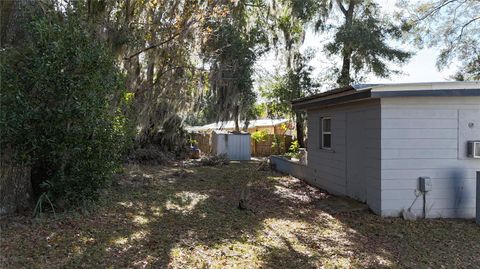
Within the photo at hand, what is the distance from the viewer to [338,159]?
369 inches

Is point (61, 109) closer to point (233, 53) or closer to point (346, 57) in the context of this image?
point (233, 53)

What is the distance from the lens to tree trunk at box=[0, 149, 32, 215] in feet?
19.6

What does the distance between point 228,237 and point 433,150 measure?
4.31m

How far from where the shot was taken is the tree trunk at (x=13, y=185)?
5960mm

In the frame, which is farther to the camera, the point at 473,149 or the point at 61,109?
the point at 473,149

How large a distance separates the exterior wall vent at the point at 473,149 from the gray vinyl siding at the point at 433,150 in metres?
0.10

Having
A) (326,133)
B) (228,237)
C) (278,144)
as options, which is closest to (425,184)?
(326,133)

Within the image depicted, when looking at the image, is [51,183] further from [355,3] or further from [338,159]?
[355,3]

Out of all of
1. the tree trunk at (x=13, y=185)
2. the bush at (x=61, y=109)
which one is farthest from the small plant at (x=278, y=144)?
the tree trunk at (x=13, y=185)

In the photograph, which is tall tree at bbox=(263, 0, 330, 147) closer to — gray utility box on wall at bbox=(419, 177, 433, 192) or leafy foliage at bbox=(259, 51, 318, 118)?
leafy foliage at bbox=(259, 51, 318, 118)

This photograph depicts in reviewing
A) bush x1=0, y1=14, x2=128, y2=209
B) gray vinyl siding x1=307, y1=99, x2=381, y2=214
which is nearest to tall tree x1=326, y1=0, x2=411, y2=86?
gray vinyl siding x1=307, y1=99, x2=381, y2=214

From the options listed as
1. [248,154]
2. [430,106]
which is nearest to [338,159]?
[430,106]

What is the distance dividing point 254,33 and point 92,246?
541 inches

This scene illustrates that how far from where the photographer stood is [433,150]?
748 centimetres
